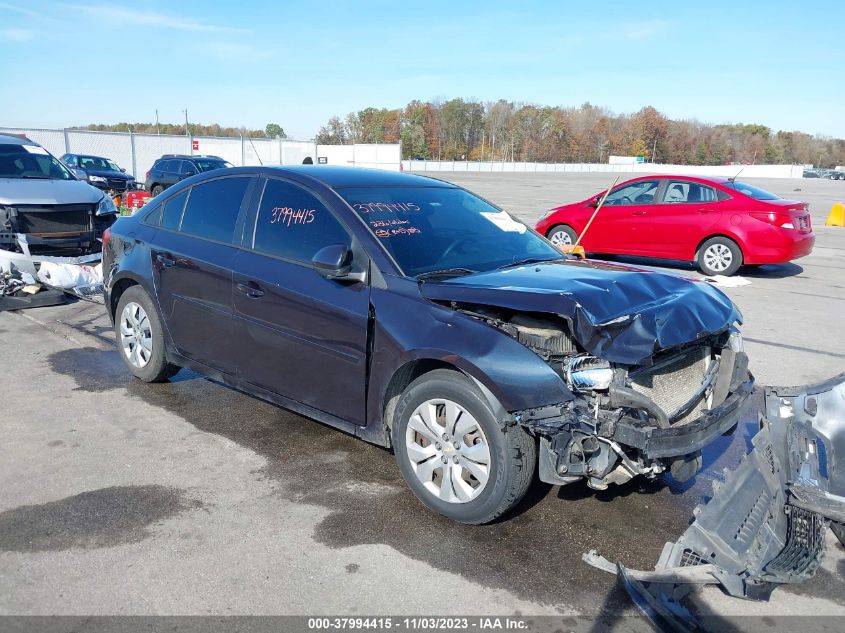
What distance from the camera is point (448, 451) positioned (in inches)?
145

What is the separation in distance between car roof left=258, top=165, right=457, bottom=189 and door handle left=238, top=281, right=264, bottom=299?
78 cm

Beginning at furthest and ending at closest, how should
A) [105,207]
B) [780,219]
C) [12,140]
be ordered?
1. [780,219]
2. [12,140]
3. [105,207]

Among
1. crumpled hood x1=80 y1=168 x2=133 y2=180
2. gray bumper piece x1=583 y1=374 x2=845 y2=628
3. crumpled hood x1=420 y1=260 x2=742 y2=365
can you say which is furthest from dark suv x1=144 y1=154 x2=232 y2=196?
gray bumper piece x1=583 y1=374 x2=845 y2=628

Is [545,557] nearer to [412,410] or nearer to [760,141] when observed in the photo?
[412,410]

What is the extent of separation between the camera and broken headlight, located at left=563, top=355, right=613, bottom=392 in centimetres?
342

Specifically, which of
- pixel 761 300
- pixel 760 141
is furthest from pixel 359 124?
pixel 761 300

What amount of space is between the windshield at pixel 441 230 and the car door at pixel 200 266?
0.99 metres

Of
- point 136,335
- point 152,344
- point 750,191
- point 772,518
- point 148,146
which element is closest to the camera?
point 772,518

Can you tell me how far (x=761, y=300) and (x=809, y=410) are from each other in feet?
24.6

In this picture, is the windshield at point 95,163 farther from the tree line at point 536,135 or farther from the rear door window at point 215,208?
the tree line at point 536,135

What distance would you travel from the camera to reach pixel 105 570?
3271 millimetres

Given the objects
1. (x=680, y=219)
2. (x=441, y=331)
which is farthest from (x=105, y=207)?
(x=680, y=219)

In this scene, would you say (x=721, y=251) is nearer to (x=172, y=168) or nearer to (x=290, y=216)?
(x=290, y=216)

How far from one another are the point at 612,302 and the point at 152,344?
3678 millimetres
